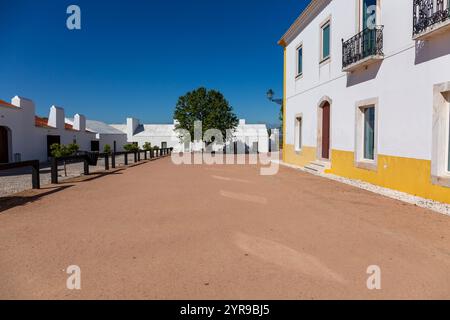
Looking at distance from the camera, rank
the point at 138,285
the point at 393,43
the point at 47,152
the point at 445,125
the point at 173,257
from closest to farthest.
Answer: the point at 138,285 → the point at 173,257 → the point at 445,125 → the point at 393,43 → the point at 47,152

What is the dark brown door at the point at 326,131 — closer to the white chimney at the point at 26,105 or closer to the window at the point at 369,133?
the window at the point at 369,133

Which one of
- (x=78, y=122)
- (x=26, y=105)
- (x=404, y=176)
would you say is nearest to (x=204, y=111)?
(x=78, y=122)

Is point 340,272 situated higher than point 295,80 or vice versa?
point 295,80

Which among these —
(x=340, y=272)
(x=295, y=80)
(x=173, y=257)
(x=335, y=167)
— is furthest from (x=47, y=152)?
(x=340, y=272)

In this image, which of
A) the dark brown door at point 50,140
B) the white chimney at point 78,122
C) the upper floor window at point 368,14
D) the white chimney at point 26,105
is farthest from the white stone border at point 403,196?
the white chimney at point 78,122

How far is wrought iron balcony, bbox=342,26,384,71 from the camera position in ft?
26.4

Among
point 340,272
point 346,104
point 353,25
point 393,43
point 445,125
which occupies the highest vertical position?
point 353,25

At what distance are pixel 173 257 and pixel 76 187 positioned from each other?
20.4ft

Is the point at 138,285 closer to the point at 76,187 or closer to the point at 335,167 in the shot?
the point at 76,187

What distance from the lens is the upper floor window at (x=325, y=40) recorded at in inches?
457

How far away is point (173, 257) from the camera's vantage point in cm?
328

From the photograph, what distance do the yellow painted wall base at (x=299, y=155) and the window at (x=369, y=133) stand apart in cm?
369

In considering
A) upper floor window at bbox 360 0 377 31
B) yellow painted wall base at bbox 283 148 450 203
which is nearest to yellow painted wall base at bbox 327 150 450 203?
yellow painted wall base at bbox 283 148 450 203

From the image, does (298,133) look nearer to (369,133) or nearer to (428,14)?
(369,133)
